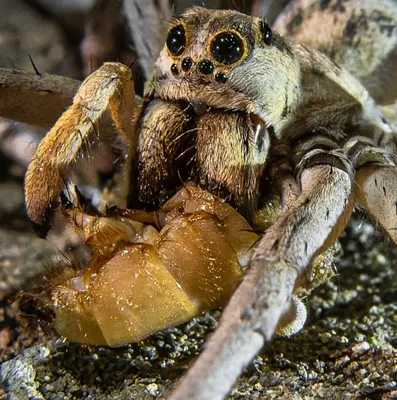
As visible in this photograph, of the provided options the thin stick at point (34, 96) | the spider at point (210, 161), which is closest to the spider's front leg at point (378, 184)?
the spider at point (210, 161)

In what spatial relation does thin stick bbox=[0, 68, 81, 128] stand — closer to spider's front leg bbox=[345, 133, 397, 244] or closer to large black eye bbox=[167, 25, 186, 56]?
large black eye bbox=[167, 25, 186, 56]

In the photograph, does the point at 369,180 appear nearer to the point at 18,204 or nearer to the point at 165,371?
the point at 165,371

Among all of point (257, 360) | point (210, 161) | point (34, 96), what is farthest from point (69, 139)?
point (257, 360)

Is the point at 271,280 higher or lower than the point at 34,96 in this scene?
higher

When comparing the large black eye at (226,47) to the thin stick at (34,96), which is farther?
the thin stick at (34,96)

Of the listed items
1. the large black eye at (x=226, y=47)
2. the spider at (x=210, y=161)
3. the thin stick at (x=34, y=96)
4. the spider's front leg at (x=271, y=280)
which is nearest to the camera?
the spider's front leg at (x=271, y=280)

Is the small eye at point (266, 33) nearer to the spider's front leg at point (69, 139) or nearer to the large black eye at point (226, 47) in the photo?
the large black eye at point (226, 47)

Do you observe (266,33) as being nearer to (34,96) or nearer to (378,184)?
(378,184)

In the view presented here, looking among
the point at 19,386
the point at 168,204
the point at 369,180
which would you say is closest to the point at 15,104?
the point at 168,204
